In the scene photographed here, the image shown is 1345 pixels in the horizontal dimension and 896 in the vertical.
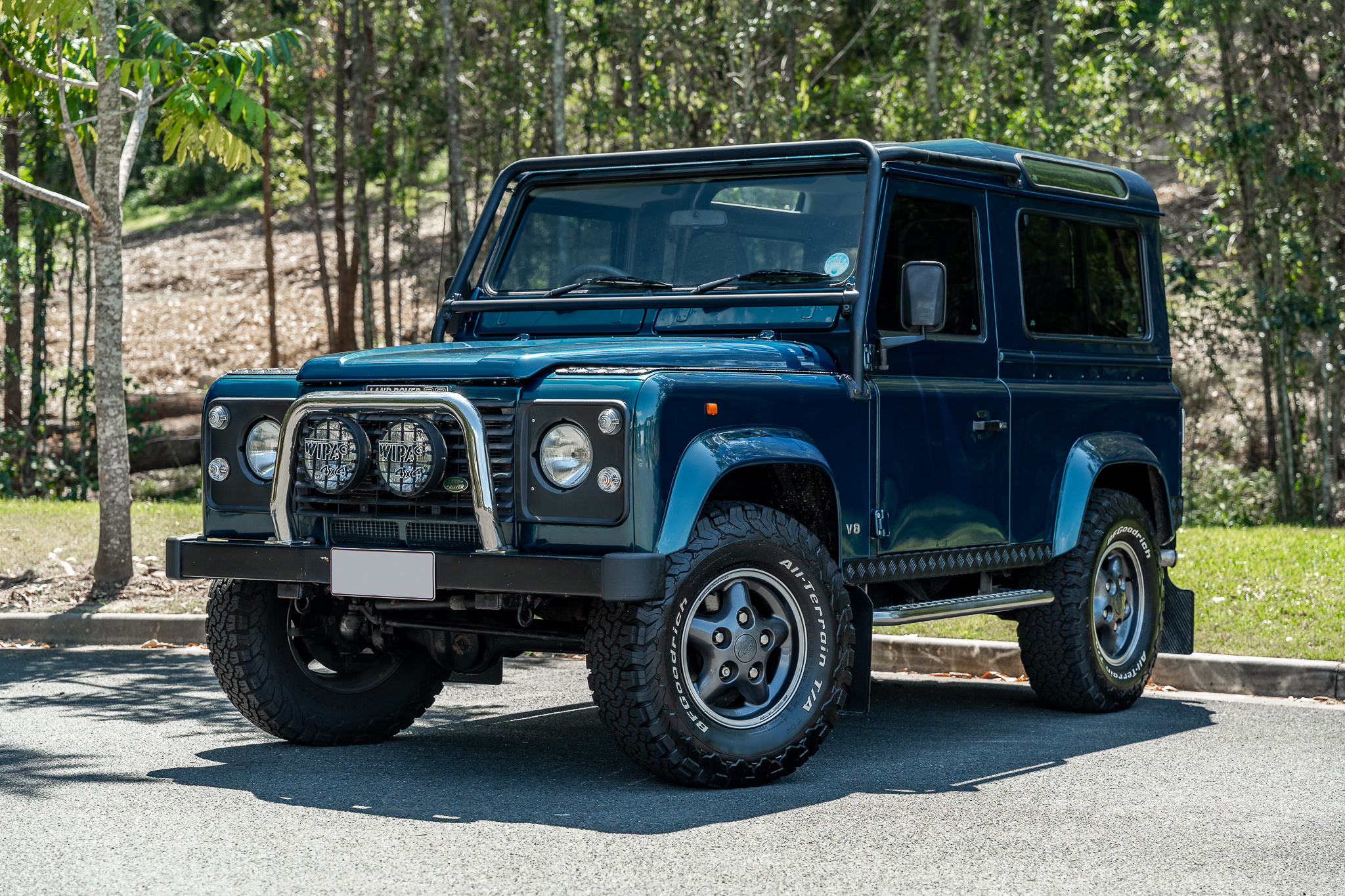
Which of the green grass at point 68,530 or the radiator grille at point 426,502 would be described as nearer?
the radiator grille at point 426,502

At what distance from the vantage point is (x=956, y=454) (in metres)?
6.63

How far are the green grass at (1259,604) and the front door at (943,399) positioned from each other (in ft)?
6.21

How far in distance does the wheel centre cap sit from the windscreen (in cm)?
153

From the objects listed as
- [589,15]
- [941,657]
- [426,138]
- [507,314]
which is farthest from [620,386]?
[426,138]

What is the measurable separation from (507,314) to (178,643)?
3926 millimetres

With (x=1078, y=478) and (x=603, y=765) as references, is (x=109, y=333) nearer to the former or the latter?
(x=603, y=765)

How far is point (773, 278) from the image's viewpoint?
252 inches

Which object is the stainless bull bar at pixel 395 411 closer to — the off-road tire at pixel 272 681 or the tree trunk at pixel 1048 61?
the off-road tire at pixel 272 681

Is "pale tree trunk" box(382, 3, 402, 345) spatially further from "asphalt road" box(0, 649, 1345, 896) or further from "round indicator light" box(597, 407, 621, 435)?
"round indicator light" box(597, 407, 621, 435)

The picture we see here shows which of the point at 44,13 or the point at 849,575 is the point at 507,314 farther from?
the point at 44,13

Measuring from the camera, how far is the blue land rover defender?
17.3 feet

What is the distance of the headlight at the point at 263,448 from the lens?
6074 millimetres

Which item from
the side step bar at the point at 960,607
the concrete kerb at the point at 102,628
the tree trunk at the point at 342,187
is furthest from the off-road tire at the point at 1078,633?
the tree trunk at the point at 342,187

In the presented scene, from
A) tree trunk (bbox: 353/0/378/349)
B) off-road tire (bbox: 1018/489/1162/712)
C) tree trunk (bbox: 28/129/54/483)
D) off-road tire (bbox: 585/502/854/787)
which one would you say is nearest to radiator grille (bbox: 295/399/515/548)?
off-road tire (bbox: 585/502/854/787)
